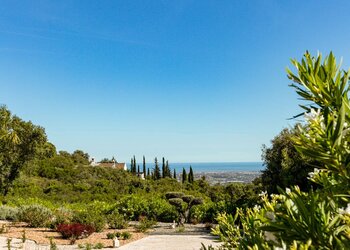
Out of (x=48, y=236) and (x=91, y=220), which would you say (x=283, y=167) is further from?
(x=48, y=236)

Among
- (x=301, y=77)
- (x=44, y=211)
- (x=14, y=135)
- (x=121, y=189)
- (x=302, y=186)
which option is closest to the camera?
(x=301, y=77)

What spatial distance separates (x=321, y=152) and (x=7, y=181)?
27908 millimetres

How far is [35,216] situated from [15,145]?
1201 centimetres

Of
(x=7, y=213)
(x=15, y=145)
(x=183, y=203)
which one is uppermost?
(x=15, y=145)

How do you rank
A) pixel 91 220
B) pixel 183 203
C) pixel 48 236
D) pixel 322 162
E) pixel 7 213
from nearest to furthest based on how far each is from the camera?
pixel 322 162 → pixel 48 236 → pixel 91 220 → pixel 7 213 → pixel 183 203

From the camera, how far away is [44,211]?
1548 centimetres

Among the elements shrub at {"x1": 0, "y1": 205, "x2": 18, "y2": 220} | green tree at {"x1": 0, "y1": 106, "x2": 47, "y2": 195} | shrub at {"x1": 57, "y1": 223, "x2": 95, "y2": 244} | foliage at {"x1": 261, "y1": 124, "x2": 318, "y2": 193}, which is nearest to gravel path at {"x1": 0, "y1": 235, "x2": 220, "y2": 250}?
shrub at {"x1": 57, "y1": 223, "x2": 95, "y2": 244}

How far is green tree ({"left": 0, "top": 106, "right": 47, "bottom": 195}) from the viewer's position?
80.7ft

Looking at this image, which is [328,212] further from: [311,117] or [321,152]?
[311,117]

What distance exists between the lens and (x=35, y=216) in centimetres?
1459

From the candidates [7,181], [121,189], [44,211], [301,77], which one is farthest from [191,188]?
[301,77]

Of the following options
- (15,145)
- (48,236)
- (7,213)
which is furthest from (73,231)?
(15,145)

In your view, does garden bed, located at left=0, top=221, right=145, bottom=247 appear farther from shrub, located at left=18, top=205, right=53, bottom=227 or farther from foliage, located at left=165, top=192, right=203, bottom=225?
foliage, located at left=165, top=192, right=203, bottom=225

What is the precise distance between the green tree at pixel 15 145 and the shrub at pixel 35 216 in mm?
10128
